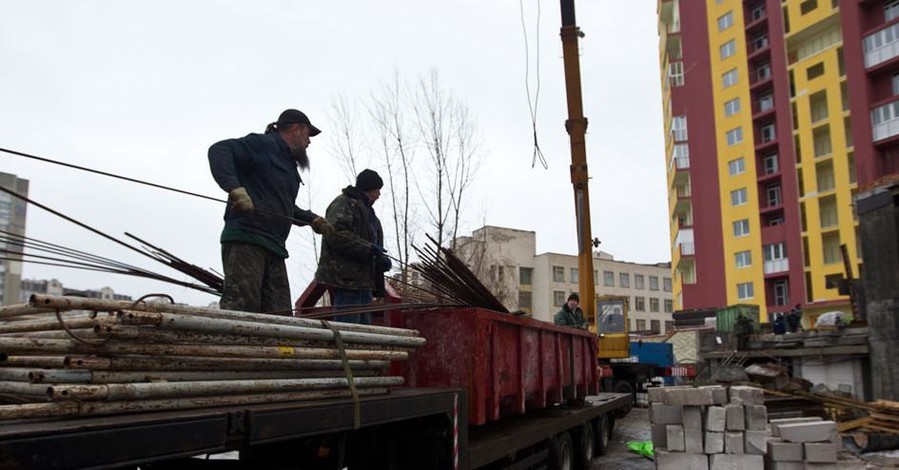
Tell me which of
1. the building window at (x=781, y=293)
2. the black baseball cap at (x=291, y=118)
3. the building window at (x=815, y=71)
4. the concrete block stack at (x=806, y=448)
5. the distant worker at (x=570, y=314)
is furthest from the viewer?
the building window at (x=781, y=293)

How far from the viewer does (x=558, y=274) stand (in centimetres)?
7419

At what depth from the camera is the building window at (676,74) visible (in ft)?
172

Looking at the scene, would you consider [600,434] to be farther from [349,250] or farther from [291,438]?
[291,438]

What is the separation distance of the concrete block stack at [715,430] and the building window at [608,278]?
7557 cm

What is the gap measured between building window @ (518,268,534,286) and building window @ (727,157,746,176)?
98.6ft

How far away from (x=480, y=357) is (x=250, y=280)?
5.37 feet

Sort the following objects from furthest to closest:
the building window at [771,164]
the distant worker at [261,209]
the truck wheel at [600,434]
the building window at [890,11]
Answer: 1. the building window at [771,164]
2. the building window at [890,11]
3. the truck wheel at [600,434]
4. the distant worker at [261,209]

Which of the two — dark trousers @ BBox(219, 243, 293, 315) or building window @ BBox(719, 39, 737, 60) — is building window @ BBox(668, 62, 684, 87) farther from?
dark trousers @ BBox(219, 243, 293, 315)

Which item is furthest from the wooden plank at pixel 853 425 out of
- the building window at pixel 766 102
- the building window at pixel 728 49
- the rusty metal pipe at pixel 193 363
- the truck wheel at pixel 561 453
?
the building window at pixel 728 49

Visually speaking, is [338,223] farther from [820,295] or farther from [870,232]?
[820,295]

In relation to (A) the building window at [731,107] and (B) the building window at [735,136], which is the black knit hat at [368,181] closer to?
(B) the building window at [735,136]

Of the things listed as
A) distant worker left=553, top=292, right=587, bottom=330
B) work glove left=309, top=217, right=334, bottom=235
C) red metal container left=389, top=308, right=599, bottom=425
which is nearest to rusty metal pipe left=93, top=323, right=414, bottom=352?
work glove left=309, top=217, right=334, bottom=235

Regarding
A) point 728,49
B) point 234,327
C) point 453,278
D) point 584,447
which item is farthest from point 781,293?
point 234,327

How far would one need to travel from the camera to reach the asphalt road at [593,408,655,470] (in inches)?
352
